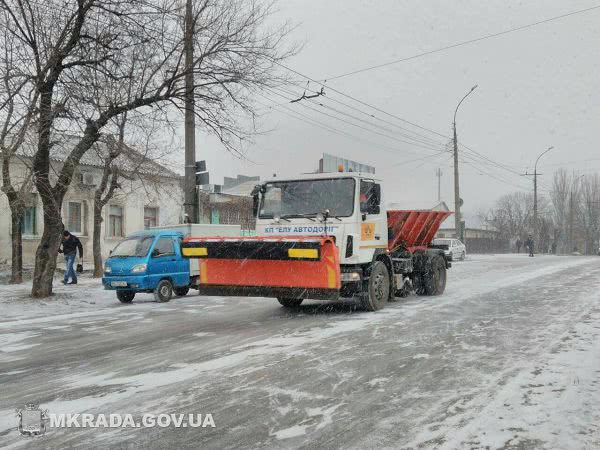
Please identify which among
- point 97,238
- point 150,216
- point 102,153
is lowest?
point 97,238

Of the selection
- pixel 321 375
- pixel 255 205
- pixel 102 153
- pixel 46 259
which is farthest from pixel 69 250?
pixel 321 375

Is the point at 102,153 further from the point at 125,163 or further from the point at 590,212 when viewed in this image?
the point at 590,212

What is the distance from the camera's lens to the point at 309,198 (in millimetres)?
10102

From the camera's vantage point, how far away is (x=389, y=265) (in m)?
11.1

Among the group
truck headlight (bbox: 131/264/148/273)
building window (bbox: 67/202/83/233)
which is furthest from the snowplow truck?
building window (bbox: 67/202/83/233)

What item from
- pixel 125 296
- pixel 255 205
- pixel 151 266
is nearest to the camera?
pixel 255 205

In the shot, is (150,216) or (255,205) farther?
(150,216)

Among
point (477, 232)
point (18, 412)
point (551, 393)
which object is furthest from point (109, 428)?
point (477, 232)

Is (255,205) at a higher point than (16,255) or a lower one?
higher

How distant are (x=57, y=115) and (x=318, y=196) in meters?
6.06

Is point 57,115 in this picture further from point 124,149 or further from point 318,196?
point 318,196

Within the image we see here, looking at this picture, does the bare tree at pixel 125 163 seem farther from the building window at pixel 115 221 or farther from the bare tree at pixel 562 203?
the bare tree at pixel 562 203

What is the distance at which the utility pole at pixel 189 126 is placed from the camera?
1302cm

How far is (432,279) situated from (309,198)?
4.54 meters
